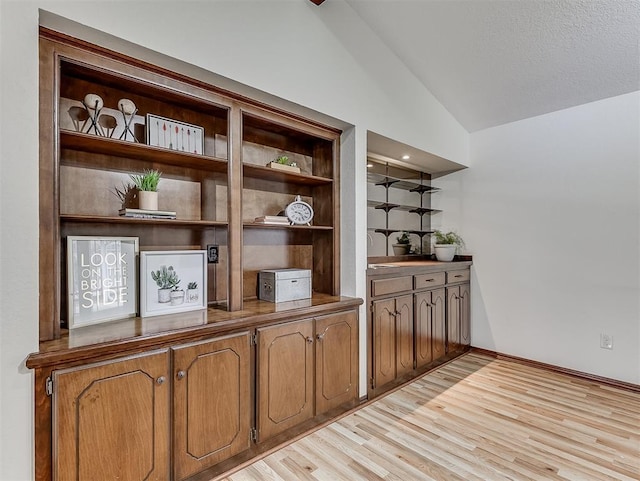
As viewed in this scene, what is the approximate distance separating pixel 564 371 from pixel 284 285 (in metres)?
2.80

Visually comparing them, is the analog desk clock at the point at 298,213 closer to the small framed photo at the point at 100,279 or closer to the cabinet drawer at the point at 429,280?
the small framed photo at the point at 100,279

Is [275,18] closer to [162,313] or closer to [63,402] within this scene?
[162,313]

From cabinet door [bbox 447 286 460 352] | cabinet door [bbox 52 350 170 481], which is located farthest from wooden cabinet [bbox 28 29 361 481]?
cabinet door [bbox 447 286 460 352]

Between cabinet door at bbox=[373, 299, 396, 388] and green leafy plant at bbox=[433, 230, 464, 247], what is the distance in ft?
4.38

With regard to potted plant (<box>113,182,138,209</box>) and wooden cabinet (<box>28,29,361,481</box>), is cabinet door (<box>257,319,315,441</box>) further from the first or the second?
potted plant (<box>113,182,138,209</box>)

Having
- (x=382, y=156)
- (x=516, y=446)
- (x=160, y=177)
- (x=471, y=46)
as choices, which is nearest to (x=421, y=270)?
(x=382, y=156)

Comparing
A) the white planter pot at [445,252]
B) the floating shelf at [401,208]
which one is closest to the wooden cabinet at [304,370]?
the floating shelf at [401,208]

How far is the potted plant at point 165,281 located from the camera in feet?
6.27

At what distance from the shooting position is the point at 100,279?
67.6 inches

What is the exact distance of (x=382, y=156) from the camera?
3480 mm

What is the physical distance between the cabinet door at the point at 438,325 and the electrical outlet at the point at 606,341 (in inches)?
50.6

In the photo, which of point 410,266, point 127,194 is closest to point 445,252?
point 410,266

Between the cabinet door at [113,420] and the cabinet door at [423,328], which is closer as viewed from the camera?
the cabinet door at [113,420]

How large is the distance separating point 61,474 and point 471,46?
135 inches
